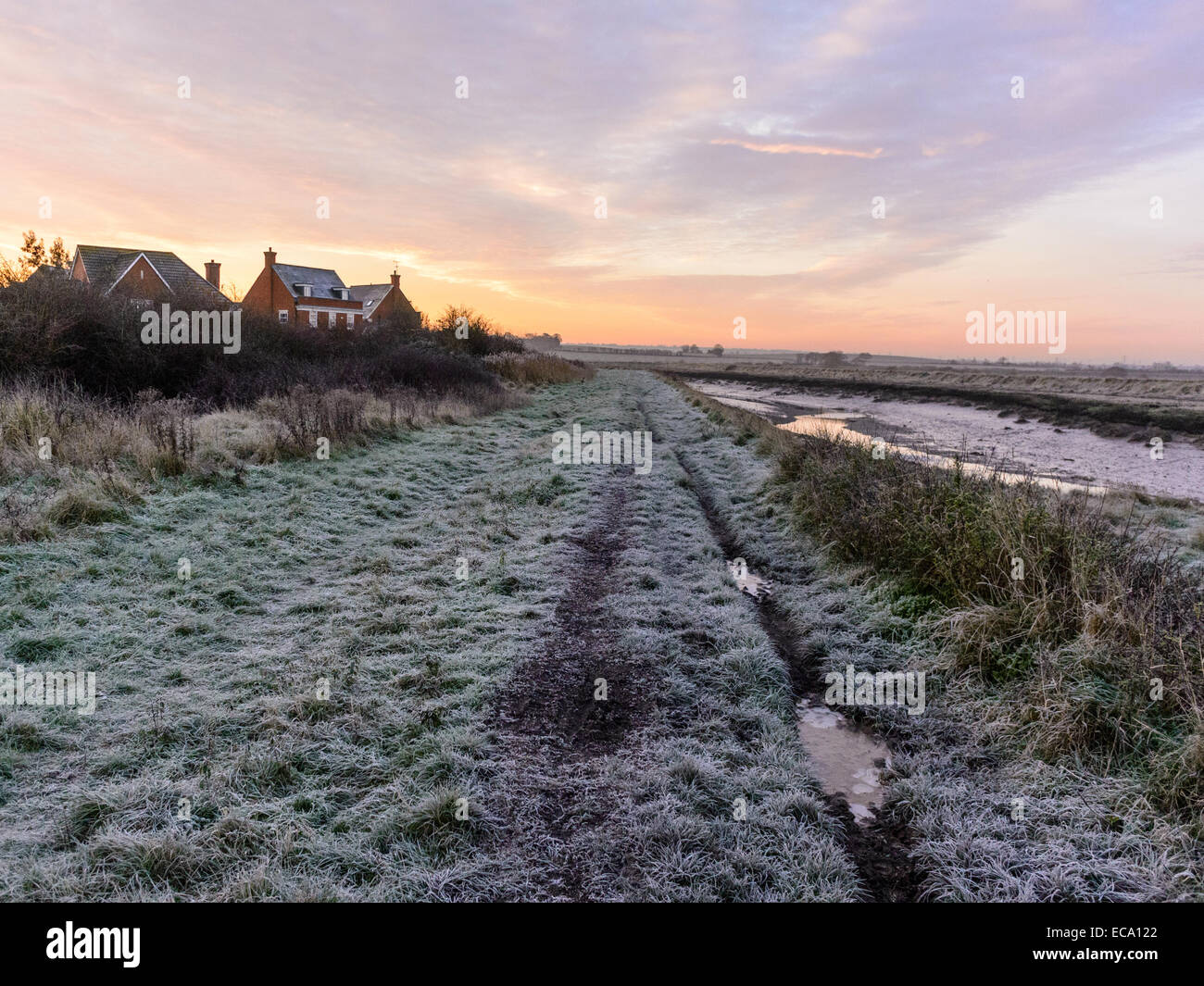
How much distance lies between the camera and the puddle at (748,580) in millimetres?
7426

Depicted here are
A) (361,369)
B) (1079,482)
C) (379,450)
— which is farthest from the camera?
(361,369)

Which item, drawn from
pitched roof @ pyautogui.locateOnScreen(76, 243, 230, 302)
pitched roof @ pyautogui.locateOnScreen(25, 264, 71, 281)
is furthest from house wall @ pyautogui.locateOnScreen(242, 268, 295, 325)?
pitched roof @ pyautogui.locateOnScreen(25, 264, 71, 281)

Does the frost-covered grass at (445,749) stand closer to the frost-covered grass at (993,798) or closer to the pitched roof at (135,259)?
the frost-covered grass at (993,798)

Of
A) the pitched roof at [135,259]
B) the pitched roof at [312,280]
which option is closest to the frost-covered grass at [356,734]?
the pitched roof at [135,259]

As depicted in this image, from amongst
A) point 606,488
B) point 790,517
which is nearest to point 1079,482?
point 790,517

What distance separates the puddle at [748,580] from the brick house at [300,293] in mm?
45252

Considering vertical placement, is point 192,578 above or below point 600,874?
above

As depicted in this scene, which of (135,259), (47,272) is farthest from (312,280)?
(47,272)

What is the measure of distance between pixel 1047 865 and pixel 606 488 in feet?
30.1

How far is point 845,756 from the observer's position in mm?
4355
